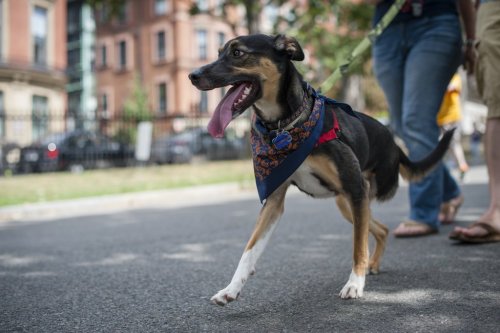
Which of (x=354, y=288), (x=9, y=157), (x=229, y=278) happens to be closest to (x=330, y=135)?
(x=354, y=288)

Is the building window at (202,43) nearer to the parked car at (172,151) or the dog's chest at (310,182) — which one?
the parked car at (172,151)

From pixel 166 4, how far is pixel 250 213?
3304cm

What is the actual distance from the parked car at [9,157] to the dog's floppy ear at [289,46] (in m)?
14.3

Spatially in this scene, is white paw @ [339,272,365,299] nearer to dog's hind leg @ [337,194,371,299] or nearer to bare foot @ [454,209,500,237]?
dog's hind leg @ [337,194,371,299]

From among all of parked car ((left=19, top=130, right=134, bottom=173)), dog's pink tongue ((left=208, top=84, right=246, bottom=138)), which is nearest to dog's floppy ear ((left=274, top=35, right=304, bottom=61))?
dog's pink tongue ((left=208, top=84, right=246, bottom=138))

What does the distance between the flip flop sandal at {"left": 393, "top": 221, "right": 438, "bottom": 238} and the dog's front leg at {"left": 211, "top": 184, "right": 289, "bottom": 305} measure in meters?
1.87

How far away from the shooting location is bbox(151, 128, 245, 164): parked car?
2000 cm

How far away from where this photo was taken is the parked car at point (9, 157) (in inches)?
622

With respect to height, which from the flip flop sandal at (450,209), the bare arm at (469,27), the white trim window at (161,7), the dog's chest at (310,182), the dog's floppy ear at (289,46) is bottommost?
the flip flop sandal at (450,209)

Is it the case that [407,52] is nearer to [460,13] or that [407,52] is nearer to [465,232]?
[460,13]

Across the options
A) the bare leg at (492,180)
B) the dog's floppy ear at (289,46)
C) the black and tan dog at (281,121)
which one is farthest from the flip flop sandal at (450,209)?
the dog's floppy ear at (289,46)

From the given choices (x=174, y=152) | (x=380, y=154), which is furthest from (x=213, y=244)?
(x=174, y=152)

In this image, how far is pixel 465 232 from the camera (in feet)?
12.5

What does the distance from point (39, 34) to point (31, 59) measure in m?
1.59
